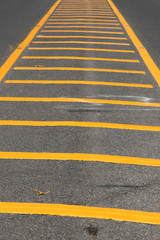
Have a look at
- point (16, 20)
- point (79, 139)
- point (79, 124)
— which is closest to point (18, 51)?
point (79, 124)

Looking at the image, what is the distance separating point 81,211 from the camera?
4.20 m

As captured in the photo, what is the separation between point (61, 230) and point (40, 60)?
676 centimetres

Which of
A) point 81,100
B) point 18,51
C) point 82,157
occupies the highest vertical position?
point 82,157

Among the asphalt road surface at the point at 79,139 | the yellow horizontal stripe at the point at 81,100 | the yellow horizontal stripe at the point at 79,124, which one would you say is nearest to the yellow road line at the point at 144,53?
the asphalt road surface at the point at 79,139

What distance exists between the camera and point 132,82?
8633 mm

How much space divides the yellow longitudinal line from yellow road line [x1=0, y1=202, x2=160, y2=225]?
1.03 meters

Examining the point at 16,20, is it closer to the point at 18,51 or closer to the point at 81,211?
the point at 18,51

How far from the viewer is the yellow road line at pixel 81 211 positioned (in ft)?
13.5

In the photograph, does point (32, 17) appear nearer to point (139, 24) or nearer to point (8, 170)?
point (139, 24)

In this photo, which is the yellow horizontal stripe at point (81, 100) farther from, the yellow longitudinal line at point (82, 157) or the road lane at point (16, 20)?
the road lane at point (16, 20)

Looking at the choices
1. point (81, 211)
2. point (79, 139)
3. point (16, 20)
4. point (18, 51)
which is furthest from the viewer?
point (16, 20)

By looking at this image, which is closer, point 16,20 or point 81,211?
point 81,211

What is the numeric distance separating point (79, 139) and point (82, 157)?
57 cm

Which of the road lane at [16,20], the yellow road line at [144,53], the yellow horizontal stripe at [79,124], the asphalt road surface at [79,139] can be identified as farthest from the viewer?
the road lane at [16,20]
